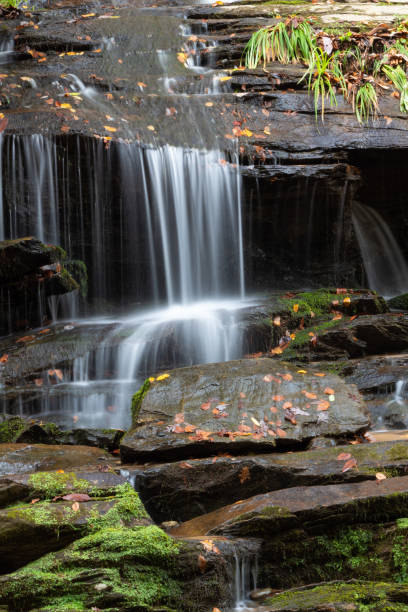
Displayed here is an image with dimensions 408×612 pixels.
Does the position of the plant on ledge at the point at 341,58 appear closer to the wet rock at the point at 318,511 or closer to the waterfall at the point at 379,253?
the waterfall at the point at 379,253

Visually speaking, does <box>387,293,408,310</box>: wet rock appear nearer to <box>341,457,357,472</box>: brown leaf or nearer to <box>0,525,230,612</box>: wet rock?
<box>341,457,357,472</box>: brown leaf

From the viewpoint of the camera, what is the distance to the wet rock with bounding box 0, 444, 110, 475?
3.97 m

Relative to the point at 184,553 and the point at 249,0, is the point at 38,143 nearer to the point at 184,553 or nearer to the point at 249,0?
the point at 184,553

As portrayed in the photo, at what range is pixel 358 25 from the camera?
34.2ft

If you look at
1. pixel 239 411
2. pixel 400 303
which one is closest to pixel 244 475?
pixel 239 411

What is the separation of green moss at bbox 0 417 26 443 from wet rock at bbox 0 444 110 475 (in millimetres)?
350

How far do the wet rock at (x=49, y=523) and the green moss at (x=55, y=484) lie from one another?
0.10 meters

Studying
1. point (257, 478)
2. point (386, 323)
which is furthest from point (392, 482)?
point (386, 323)

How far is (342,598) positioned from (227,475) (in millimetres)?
1246

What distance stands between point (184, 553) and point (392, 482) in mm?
1306

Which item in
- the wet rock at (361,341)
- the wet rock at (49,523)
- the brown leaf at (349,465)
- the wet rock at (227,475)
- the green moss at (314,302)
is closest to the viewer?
the wet rock at (49,523)

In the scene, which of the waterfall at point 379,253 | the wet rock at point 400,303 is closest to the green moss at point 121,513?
the wet rock at point 400,303

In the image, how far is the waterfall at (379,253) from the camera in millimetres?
10266

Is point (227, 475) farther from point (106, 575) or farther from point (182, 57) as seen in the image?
point (182, 57)
